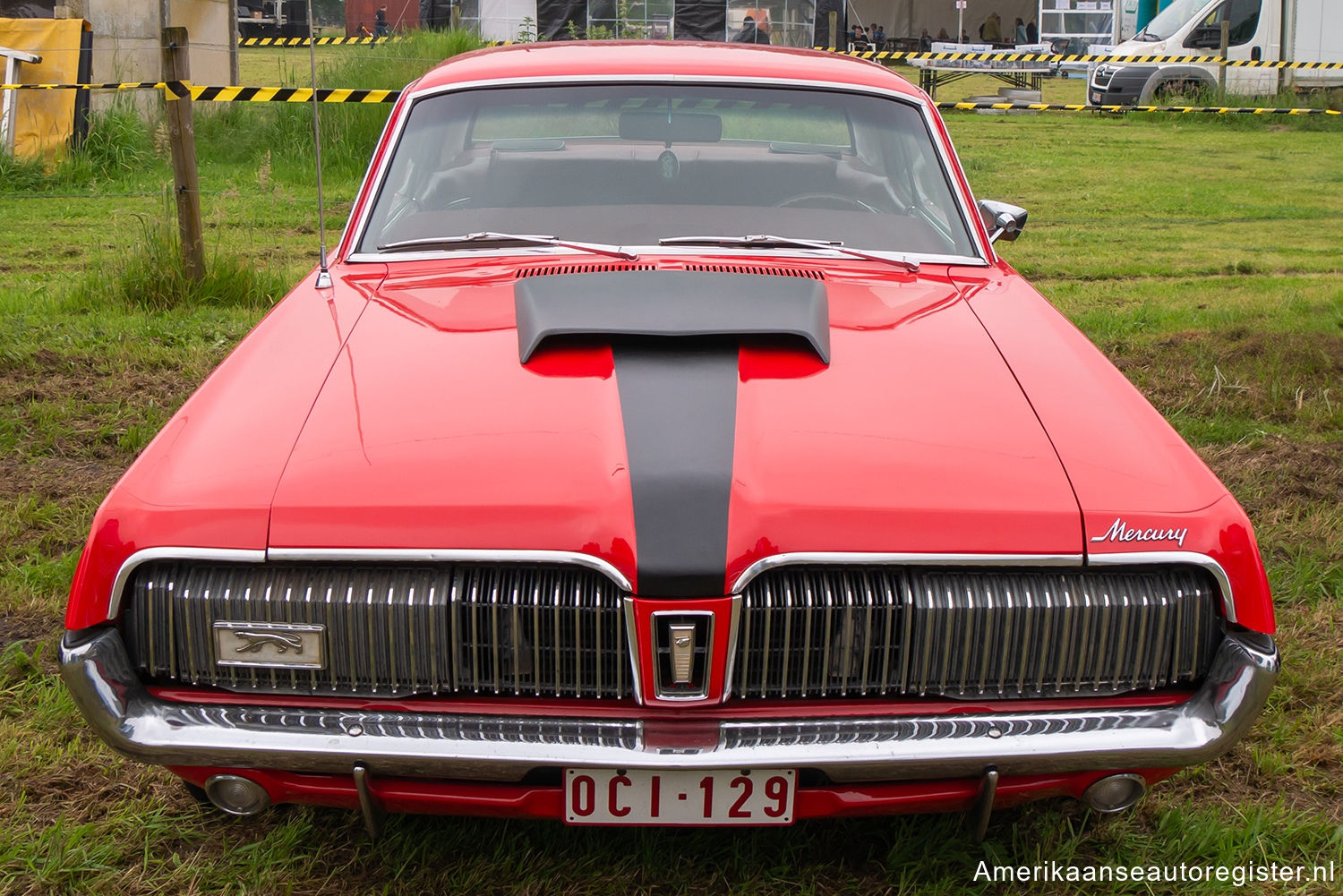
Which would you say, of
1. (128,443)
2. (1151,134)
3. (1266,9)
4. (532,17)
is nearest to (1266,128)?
(1151,134)

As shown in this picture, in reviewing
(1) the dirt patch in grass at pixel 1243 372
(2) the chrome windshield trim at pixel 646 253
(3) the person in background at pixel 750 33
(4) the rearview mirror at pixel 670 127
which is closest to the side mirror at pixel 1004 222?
(2) the chrome windshield trim at pixel 646 253

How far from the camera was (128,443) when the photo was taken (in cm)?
469

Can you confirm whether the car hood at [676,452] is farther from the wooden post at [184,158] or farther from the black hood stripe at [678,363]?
the wooden post at [184,158]

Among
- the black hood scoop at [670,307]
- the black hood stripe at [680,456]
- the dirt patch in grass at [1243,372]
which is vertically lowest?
the dirt patch in grass at [1243,372]

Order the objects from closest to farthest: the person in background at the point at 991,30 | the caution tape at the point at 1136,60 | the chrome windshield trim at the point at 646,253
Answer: the chrome windshield trim at the point at 646,253
the caution tape at the point at 1136,60
the person in background at the point at 991,30

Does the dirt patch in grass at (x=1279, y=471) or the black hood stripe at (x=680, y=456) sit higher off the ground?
the black hood stripe at (x=680, y=456)

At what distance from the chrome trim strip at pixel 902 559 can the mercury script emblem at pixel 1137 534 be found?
6 cm

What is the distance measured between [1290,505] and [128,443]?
4.29 m

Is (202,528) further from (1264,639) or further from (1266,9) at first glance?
(1266,9)

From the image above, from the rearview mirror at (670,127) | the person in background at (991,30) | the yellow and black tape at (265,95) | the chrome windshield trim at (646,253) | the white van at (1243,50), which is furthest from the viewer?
the person in background at (991,30)

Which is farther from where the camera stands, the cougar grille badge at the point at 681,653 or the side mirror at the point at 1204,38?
the side mirror at the point at 1204,38

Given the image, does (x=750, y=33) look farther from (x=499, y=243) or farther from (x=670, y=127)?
(x=499, y=243)

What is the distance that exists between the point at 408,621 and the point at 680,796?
1.75 ft

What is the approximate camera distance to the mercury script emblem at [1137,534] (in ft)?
6.62
